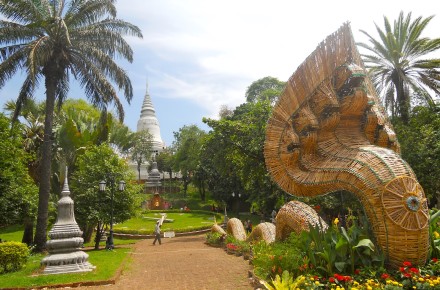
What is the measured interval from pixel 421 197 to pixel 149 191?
46529 mm

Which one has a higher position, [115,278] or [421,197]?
[421,197]

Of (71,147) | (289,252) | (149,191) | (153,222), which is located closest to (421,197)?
(289,252)

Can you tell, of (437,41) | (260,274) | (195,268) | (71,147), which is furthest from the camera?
(71,147)

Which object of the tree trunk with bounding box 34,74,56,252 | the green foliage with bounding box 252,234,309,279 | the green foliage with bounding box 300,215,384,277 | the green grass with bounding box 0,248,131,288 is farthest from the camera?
the tree trunk with bounding box 34,74,56,252

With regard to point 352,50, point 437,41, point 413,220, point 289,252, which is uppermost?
point 437,41

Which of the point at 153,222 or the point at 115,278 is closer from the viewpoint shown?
the point at 115,278

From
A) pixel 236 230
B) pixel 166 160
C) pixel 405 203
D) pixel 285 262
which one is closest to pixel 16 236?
pixel 236 230

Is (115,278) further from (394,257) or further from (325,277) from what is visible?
(394,257)

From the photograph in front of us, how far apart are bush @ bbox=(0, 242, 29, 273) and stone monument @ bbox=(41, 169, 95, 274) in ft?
2.59

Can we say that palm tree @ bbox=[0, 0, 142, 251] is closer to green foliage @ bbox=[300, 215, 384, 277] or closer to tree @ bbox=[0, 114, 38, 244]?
tree @ bbox=[0, 114, 38, 244]

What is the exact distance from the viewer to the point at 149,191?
166ft

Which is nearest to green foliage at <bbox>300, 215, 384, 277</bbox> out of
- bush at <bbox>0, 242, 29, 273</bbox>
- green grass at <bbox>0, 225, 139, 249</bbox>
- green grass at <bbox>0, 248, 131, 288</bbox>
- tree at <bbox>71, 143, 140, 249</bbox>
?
green grass at <bbox>0, 248, 131, 288</bbox>

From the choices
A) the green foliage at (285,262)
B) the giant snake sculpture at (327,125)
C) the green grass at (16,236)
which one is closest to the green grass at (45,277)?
the green foliage at (285,262)

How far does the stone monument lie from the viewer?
11.3 meters
